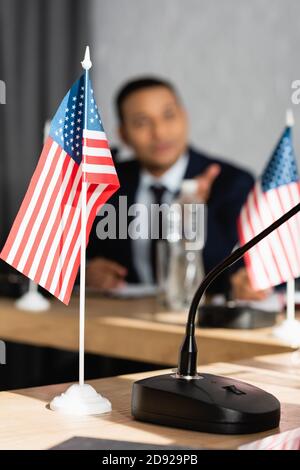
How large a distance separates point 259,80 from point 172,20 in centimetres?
65

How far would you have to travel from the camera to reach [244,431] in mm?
1234

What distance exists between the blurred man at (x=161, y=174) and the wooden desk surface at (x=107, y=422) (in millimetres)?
2892

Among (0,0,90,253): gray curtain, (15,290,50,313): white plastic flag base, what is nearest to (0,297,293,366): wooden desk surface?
(15,290,50,313): white plastic flag base

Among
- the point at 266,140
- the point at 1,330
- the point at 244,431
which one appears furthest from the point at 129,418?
the point at 266,140

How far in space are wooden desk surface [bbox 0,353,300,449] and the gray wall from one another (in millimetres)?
3003

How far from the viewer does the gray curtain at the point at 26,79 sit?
4.57 meters

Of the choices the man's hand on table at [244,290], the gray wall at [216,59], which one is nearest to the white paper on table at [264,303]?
the man's hand on table at [244,290]

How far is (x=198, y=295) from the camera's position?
1.31 metres

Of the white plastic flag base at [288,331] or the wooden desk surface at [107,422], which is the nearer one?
the wooden desk surface at [107,422]

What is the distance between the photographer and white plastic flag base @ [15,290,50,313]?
3.11 meters

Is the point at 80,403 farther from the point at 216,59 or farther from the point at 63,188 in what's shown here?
the point at 216,59

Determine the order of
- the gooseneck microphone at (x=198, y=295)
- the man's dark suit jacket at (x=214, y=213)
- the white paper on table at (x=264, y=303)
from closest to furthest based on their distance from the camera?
the gooseneck microphone at (x=198, y=295) → the white paper on table at (x=264, y=303) → the man's dark suit jacket at (x=214, y=213)

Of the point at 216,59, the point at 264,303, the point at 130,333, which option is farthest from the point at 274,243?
the point at 216,59

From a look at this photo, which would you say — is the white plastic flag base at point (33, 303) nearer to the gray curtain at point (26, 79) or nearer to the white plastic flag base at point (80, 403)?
the gray curtain at point (26, 79)
